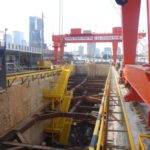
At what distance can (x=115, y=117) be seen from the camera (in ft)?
24.8

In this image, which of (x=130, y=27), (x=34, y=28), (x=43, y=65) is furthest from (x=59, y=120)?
(x=34, y=28)

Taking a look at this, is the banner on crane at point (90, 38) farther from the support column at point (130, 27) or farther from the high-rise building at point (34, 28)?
the high-rise building at point (34, 28)

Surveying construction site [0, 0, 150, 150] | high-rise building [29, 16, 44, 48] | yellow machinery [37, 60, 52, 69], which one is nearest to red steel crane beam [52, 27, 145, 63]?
yellow machinery [37, 60, 52, 69]

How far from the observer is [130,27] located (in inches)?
374

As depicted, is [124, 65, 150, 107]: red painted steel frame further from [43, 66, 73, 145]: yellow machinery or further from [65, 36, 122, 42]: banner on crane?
[65, 36, 122, 42]: banner on crane

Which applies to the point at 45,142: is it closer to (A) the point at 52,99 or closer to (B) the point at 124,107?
(A) the point at 52,99

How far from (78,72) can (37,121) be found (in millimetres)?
25452

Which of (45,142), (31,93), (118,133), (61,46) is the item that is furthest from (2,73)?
(61,46)

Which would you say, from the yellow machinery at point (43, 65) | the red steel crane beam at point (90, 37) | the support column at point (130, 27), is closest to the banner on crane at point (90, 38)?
the red steel crane beam at point (90, 37)

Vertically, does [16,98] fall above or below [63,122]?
above

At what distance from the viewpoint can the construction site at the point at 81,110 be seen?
541cm

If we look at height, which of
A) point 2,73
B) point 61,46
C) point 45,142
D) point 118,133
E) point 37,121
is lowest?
point 45,142

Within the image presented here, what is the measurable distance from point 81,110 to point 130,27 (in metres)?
9.54

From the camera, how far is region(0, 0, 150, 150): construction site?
5.41 m
